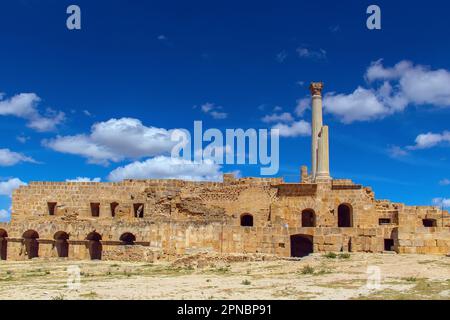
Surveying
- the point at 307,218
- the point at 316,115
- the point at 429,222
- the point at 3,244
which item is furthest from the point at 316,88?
the point at 3,244

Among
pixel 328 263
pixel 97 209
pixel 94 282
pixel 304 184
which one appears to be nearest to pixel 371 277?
pixel 328 263

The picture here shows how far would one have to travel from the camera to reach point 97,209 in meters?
33.6

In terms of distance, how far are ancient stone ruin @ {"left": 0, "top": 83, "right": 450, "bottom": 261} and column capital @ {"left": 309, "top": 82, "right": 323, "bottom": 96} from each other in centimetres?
6

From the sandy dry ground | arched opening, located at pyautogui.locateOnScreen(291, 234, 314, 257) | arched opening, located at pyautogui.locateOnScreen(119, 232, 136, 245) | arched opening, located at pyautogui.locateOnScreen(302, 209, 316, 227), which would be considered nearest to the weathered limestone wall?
arched opening, located at pyautogui.locateOnScreen(119, 232, 136, 245)

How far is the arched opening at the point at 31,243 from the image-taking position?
90.1 feet

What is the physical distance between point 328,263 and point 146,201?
1427 centimetres

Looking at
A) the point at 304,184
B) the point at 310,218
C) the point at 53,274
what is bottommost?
the point at 53,274

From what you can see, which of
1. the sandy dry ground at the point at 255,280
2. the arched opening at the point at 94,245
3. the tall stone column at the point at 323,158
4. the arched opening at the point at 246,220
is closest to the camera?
the sandy dry ground at the point at 255,280

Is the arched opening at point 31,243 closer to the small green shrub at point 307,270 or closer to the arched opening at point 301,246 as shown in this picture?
the arched opening at point 301,246

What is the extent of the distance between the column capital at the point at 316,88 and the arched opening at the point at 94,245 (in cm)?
1584

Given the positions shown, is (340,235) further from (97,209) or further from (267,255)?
(97,209)

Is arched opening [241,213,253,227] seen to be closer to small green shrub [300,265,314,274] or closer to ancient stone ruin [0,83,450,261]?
ancient stone ruin [0,83,450,261]

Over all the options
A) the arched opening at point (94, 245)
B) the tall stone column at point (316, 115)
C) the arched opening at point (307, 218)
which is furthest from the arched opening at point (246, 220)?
the arched opening at point (94, 245)

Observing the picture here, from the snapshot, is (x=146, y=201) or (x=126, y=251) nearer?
(x=126, y=251)
